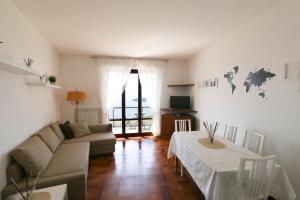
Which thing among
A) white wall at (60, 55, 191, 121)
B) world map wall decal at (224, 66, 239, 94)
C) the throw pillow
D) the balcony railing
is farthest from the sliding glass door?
world map wall decal at (224, 66, 239, 94)

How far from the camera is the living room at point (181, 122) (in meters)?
1.72

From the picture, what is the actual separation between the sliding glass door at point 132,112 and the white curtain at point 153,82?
205mm

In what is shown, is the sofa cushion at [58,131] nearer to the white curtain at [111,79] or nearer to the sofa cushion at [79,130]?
the sofa cushion at [79,130]

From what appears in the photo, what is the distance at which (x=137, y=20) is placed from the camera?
2.46 m

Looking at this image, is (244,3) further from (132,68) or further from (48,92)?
(48,92)

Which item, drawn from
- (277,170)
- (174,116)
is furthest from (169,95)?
(277,170)

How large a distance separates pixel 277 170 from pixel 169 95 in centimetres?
386

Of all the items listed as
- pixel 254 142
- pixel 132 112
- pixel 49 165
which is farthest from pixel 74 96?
pixel 254 142

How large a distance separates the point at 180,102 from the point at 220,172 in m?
3.58

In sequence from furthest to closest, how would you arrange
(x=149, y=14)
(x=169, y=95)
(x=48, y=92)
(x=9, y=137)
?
1. (x=169, y=95)
2. (x=48, y=92)
3. (x=149, y=14)
4. (x=9, y=137)

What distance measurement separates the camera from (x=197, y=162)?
184 centimetres

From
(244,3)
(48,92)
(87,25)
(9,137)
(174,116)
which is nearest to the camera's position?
(9,137)

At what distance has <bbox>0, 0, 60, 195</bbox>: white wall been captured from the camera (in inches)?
68.4

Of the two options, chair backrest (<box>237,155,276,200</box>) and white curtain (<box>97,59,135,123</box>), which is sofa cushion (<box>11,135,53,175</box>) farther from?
white curtain (<box>97,59,135,123</box>)
